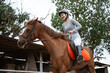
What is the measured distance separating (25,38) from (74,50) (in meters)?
1.29

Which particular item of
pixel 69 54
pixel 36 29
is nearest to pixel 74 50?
pixel 69 54

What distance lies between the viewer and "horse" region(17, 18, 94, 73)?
298 centimetres

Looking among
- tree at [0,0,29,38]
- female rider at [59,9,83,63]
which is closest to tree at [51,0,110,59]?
tree at [0,0,29,38]

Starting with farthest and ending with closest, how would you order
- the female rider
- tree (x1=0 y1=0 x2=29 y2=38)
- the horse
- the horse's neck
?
tree (x1=0 y1=0 x2=29 y2=38)
the female rider
the horse's neck
the horse

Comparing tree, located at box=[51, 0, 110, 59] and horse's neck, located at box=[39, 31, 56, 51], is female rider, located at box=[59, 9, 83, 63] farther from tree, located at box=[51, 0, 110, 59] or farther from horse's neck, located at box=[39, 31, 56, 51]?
tree, located at box=[51, 0, 110, 59]

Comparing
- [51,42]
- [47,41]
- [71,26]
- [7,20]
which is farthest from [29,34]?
[7,20]

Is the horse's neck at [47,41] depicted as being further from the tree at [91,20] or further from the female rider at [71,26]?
the tree at [91,20]

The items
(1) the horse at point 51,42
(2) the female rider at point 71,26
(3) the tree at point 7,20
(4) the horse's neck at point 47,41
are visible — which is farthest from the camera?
(3) the tree at point 7,20

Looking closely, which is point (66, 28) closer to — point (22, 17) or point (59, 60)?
point (59, 60)

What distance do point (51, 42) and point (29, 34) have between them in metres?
0.58

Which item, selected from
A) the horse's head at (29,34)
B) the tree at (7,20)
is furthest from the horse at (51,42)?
the tree at (7,20)

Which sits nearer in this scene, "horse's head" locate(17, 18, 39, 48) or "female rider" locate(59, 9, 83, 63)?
"horse's head" locate(17, 18, 39, 48)

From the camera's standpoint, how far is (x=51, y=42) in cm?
316

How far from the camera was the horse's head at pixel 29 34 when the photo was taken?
307 cm
